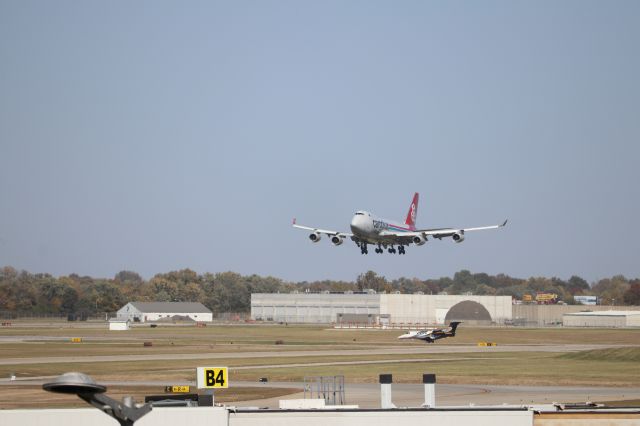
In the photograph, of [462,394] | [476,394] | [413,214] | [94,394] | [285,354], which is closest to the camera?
[94,394]

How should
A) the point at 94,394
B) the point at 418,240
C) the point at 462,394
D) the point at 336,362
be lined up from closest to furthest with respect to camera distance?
the point at 94,394 < the point at 462,394 < the point at 336,362 < the point at 418,240

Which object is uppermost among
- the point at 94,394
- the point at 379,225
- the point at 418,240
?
the point at 379,225

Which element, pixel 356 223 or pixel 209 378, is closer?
pixel 209 378

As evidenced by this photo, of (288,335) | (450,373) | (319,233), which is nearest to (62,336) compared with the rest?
(288,335)

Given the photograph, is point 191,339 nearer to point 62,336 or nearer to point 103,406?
point 62,336

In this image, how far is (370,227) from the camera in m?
126

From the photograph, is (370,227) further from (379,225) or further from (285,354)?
(285,354)

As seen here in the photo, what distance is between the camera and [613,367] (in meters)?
91.3

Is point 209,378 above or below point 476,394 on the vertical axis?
above

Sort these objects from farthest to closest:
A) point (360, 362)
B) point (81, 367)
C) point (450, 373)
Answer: point (360, 362)
point (81, 367)
point (450, 373)

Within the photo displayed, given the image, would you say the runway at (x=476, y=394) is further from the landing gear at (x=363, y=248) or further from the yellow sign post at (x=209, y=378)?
the landing gear at (x=363, y=248)

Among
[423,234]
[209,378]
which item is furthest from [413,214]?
[209,378]

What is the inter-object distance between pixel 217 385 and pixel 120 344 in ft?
305

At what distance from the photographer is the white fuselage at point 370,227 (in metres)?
125
